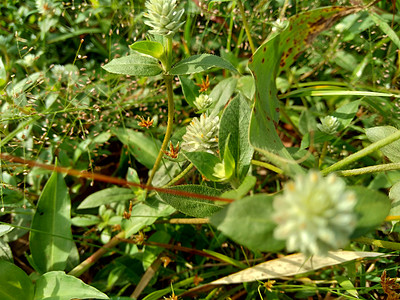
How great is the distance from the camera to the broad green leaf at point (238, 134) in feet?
3.73

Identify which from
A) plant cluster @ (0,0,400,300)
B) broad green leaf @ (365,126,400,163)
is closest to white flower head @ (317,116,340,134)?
plant cluster @ (0,0,400,300)

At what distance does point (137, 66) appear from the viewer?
1225 mm

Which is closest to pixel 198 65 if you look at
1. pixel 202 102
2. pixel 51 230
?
pixel 202 102

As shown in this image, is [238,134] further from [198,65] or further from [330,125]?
[330,125]

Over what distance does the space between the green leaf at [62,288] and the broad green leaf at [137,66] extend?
0.73m

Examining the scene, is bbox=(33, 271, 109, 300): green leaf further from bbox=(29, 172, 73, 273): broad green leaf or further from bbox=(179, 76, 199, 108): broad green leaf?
bbox=(179, 76, 199, 108): broad green leaf

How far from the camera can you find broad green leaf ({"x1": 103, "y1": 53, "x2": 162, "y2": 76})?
3.95ft

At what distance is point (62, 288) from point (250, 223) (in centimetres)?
84

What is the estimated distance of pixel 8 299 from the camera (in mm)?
1260

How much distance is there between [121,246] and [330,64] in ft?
4.84

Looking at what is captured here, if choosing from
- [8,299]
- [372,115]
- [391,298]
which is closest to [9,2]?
[8,299]

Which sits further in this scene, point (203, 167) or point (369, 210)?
point (203, 167)

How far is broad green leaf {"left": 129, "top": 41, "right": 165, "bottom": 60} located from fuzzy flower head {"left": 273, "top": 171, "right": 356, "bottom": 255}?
684 mm

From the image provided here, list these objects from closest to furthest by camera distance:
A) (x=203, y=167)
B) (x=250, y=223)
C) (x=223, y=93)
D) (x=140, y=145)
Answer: (x=250, y=223) → (x=203, y=167) → (x=223, y=93) → (x=140, y=145)
